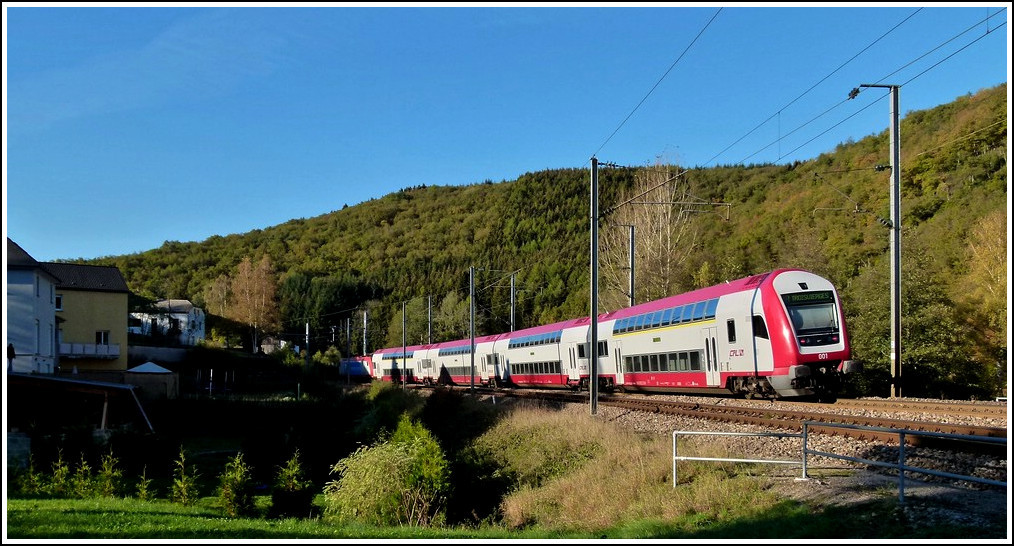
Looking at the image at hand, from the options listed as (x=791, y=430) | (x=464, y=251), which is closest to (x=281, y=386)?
(x=791, y=430)

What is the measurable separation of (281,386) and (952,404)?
5780 centimetres

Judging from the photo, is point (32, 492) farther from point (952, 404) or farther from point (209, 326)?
point (209, 326)

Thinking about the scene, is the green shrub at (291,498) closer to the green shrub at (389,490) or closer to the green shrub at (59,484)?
the green shrub at (389,490)

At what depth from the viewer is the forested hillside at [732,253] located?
3325 cm

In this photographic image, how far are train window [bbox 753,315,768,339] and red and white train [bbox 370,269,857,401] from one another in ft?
0.09

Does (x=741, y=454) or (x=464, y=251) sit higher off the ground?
(x=464, y=251)

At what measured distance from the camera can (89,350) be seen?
5144 centimetres

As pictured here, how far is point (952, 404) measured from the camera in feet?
65.4

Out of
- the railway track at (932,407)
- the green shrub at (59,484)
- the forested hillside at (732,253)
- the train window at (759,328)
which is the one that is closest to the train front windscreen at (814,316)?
the train window at (759,328)

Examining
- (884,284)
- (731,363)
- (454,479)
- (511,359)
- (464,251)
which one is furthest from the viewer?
(464,251)

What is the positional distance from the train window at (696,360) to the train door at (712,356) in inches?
18.7

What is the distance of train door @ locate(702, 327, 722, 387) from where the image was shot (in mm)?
26188

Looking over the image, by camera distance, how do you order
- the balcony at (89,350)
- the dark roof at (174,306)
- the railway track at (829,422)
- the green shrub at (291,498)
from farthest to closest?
the dark roof at (174,306) < the balcony at (89,350) < the green shrub at (291,498) < the railway track at (829,422)

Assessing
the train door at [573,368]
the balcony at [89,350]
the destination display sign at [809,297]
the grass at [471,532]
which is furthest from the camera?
the balcony at [89,350]
